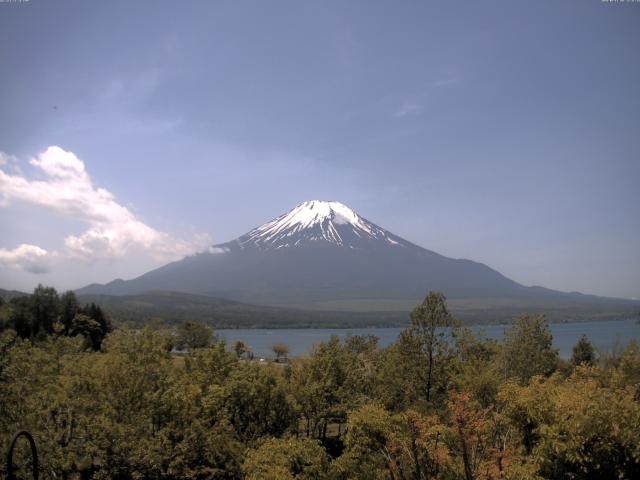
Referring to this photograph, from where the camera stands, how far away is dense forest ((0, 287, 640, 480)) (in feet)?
39.0

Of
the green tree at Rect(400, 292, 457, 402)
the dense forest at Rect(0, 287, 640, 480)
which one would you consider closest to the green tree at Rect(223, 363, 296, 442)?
the dense forest at Rect(0, 287, 640, 480)

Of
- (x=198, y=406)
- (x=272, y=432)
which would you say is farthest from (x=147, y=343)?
(x=272, y=432)

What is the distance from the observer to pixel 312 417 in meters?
24.0

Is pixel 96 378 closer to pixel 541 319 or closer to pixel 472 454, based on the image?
pixel 472 454

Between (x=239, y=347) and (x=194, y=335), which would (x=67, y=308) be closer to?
(x=194, y=335)

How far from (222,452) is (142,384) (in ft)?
11.7

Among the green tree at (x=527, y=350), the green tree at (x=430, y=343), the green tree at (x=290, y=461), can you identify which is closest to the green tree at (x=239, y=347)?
the green tree at (x=430, y=343)

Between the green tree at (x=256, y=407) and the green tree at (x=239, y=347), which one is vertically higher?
the green tree at (x=256, y=407)

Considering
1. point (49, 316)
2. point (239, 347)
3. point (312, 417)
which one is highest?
point (49, 316)

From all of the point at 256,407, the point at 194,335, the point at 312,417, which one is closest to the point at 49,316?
the point at 194,335

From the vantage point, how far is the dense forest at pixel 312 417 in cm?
1188

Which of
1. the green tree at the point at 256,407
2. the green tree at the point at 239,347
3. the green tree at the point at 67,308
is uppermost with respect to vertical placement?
the green tree at the point at 67,308

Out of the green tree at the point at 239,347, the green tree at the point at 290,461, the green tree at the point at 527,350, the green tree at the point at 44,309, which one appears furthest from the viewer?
the green tree at the point at 44,309

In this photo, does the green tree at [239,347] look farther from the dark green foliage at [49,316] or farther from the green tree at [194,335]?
the dark green foliage at [49,316]
